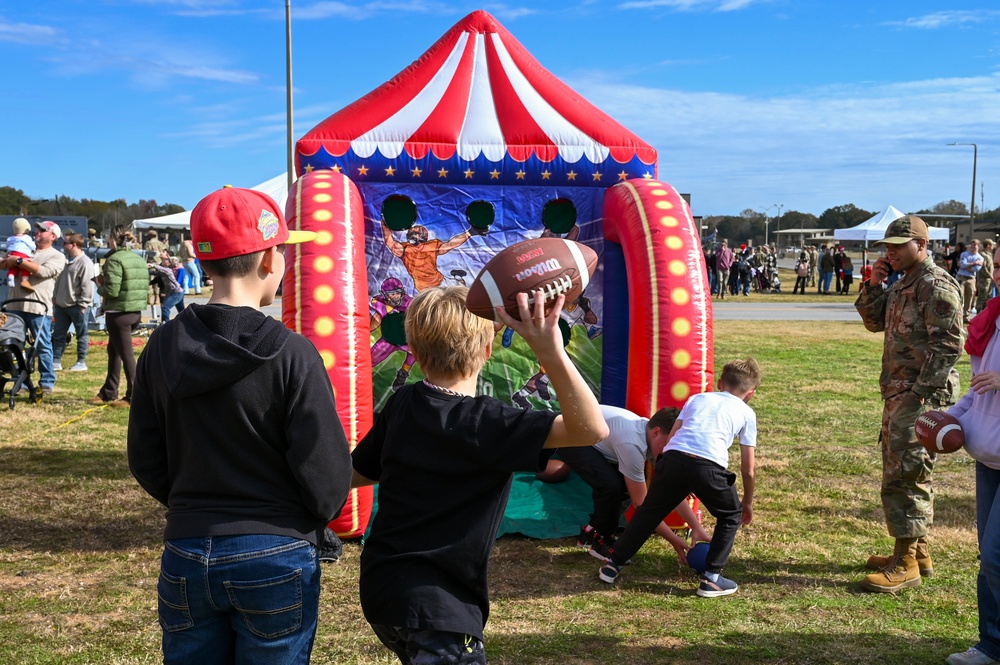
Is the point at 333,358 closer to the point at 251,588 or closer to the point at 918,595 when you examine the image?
the point at 251,588

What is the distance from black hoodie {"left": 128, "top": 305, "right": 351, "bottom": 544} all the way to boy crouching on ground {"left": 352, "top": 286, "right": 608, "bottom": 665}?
8.8 inches

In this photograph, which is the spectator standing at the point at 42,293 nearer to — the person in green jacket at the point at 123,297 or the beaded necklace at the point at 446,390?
the person in green jacket at the point at 123,297

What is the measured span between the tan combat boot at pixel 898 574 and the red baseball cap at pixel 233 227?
3.64 meters

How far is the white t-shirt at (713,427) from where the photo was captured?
4465 millimetres

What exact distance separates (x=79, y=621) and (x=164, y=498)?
2.24 metres

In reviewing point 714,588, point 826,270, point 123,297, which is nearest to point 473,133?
point 714,588

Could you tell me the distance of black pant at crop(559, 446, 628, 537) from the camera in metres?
5.15

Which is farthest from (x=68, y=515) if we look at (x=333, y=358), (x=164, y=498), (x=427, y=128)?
(x=164, y=498)

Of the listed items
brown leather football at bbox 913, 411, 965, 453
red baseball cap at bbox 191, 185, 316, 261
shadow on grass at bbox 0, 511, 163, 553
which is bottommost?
shadow on grass at bbox 0, 511, 163, 553

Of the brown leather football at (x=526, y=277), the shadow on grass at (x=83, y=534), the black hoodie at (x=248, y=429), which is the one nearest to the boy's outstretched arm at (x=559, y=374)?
the brown leather football at (x=526, y=277)

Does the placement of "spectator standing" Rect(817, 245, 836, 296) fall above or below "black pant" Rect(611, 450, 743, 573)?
above

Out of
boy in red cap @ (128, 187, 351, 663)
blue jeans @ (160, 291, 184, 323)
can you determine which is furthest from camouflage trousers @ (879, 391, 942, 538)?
blue jeans @ (160, 291, 184, 323)

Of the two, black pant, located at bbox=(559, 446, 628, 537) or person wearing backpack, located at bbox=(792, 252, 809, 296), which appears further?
person wearing backpack, located at bbox=(792, 252, 809, 296)

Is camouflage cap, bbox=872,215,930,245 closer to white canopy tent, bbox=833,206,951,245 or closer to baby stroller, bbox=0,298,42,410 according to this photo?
baby stroller, bbox=0,298,42,410
